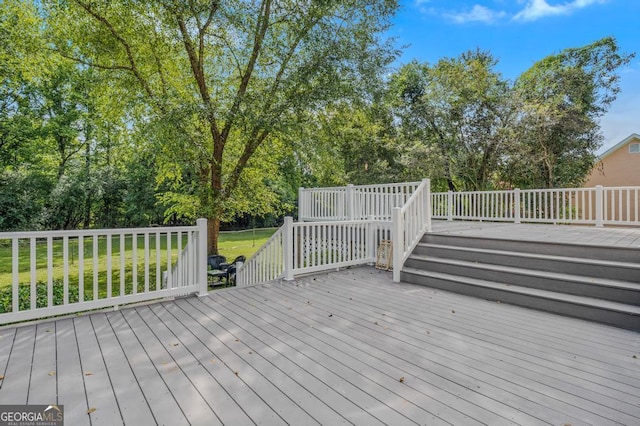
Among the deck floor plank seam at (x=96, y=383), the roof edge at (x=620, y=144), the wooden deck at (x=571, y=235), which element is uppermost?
the roof edge at (x=620, y=144)

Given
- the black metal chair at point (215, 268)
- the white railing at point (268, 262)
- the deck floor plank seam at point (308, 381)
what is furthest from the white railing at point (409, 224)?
the black metal chair at point (215, 268)

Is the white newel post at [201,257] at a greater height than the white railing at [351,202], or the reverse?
the white railing at [351,202]

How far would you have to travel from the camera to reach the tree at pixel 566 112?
11.2 m

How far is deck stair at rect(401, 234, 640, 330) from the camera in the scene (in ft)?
11.0

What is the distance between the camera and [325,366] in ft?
7.62

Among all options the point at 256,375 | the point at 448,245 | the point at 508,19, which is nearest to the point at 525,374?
the point at 256,375

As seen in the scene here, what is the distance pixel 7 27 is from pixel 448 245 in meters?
10.1

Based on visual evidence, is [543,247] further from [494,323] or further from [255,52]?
[255,52]

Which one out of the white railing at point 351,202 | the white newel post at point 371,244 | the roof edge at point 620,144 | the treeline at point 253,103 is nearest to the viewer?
the white newel post at point 371,244

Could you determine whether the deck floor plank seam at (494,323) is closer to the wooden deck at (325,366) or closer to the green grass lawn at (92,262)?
the wooden deck at (325,366)

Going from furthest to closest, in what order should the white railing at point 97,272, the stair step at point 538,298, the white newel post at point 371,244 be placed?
the white newel post at point 371,244
the stair step at point 538,298
the white railing at point 97,272

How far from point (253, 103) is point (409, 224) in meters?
4.36

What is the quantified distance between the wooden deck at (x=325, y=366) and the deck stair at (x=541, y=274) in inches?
8.7

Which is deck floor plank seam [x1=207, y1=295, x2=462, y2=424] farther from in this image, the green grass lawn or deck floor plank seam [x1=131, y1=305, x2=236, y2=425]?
the green grass lawn
